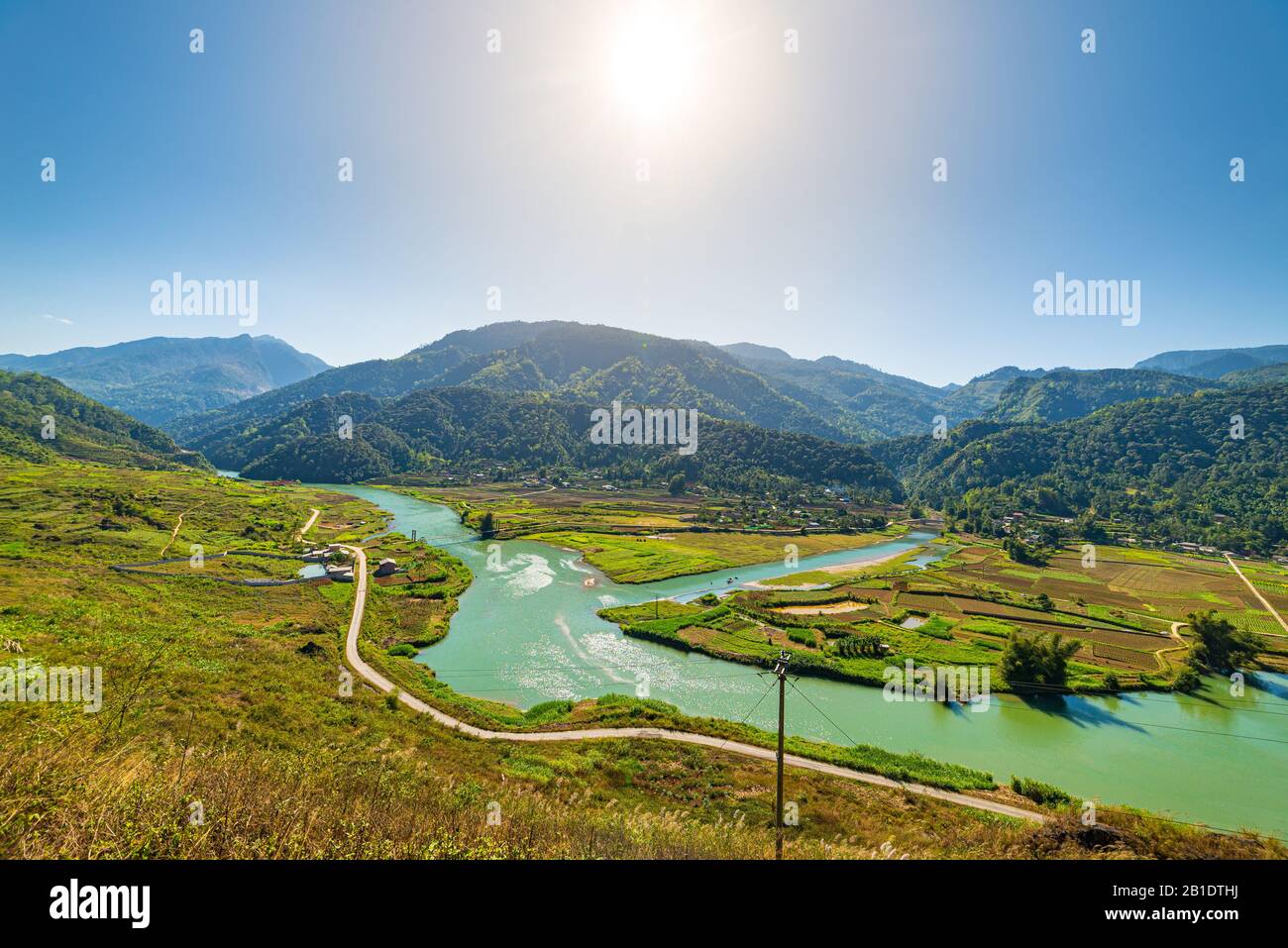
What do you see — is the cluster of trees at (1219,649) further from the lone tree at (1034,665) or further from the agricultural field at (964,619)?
the lone tree at (1034,665)

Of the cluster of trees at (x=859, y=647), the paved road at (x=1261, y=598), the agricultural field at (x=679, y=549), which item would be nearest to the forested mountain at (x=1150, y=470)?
the paved road at (x=1261, y=598)

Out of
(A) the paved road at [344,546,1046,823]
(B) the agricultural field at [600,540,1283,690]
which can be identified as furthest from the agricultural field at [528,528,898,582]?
(A) the paved road at [344,546,1046,823]

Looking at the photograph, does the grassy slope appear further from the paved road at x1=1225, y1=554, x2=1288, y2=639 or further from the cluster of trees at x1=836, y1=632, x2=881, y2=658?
the paved road at x1=1225, y1=554, x2=1288, y2=639

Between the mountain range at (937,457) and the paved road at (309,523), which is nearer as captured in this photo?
the paved road at (309,523)

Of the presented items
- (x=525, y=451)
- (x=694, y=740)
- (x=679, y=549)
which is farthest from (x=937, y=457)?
(x=694, y=740)
